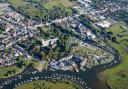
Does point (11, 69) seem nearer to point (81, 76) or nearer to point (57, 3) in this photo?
point (81, 76)

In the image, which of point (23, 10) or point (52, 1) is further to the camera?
point (52, 1)

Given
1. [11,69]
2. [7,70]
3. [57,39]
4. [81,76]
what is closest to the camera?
[7,70]

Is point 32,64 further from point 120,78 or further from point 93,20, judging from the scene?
point 93,20

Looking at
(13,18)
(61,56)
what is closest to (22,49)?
(61,56)

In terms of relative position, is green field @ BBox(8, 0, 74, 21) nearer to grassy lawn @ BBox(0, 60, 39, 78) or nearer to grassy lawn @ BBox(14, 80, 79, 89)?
grassy lawn @ BBox(0, 60, 39, 78)

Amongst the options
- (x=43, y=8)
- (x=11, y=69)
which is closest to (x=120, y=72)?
(x=11, y=69)

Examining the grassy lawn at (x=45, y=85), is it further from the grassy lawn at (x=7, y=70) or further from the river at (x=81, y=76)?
the grassy lawn at (x=7, y=70)

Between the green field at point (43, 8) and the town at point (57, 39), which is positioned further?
the green field at point (43, 8)

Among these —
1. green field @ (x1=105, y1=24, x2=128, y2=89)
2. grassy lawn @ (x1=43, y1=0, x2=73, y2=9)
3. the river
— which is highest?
grassy lawn @ (x1=43, y1=0, x2=73, y2=9)

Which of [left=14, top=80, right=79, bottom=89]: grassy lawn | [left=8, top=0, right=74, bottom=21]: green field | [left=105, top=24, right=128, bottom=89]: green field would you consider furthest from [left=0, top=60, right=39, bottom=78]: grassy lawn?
[left=8, top=0, right=74, bottom=21]: green field

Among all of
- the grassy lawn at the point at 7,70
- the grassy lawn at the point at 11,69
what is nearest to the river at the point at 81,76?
the grassy lawn at the point at 11,69

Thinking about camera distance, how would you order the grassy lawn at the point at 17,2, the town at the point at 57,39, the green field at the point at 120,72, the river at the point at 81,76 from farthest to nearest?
the grassy lawn at the point at 17,2
the town at the point at 57,39
the green field at the point at 120,72
the river at the point at 81,76
